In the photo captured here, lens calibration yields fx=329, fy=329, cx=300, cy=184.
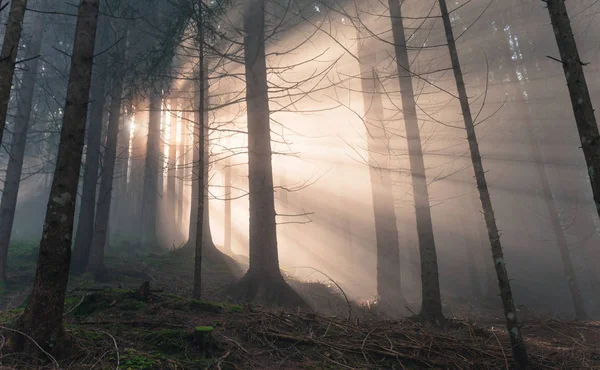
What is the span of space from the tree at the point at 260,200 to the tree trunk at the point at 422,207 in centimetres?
315

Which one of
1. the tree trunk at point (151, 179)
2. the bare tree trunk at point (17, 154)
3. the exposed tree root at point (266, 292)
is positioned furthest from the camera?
the tree trunk at point (151, 179)

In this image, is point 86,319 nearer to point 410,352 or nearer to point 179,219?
point 410,352

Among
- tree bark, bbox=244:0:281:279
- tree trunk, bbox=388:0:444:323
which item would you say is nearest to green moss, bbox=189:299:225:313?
tree bark, bbox=244:0:281:279

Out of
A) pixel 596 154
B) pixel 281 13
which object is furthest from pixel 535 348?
pixel 281 13

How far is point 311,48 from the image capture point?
34.0 ft

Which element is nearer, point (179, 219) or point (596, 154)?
point (596, 154)

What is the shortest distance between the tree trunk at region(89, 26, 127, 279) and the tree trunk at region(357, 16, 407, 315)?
391 inches

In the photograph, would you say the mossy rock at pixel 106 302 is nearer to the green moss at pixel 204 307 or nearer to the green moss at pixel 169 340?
the green moss at pixel 204 307

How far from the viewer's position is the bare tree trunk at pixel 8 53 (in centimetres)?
434

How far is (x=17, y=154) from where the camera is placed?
1341 cm

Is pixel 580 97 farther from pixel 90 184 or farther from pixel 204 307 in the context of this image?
pixel 90 184

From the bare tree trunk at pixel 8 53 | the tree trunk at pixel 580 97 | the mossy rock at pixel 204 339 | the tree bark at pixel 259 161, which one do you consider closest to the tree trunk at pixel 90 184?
the tree bark at pixel 259 161

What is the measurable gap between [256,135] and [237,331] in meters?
5.87

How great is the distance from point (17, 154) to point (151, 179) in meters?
8.81
